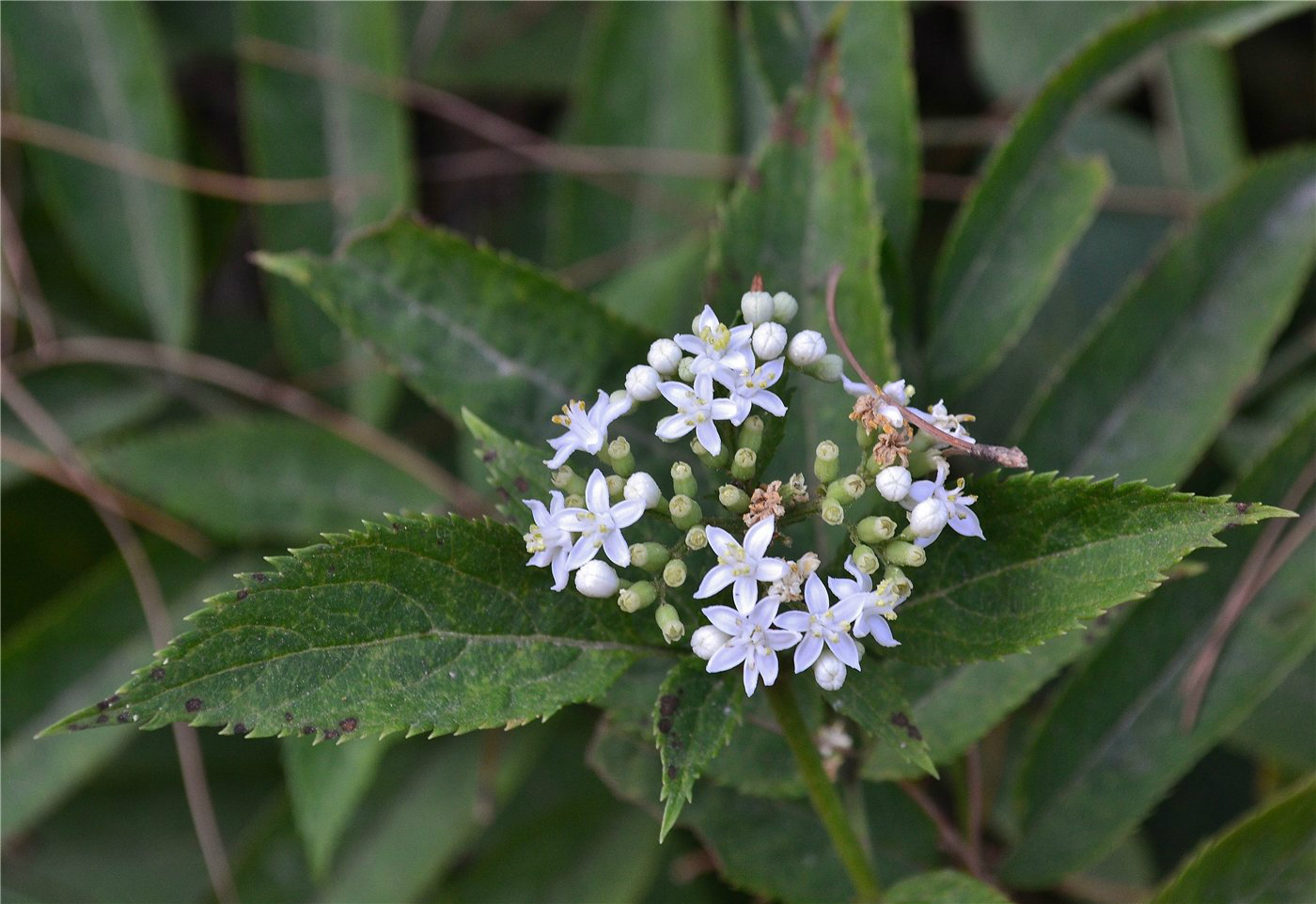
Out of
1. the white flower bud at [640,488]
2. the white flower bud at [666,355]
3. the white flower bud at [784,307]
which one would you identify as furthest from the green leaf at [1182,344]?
the white flower bud at [640,488]

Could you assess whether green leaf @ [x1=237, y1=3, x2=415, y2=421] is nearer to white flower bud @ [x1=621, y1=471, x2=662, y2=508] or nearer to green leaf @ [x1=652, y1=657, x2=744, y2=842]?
white flower bud @ [x1=621, y1=471, x2=662, y2=508]

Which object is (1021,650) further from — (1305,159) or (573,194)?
(573,194)

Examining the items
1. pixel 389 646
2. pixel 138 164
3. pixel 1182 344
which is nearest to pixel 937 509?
pixel 389 646

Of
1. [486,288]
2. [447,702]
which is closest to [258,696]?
[447,702]

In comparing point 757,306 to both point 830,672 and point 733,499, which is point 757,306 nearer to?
point 733,499

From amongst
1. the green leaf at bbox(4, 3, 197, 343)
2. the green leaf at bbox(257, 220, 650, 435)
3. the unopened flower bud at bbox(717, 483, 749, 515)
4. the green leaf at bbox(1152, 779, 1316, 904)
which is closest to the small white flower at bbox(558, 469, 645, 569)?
the unopened flower bud at bbox(717, 483, 749, 515)

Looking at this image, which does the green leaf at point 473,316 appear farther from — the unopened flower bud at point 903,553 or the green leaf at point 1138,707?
the green leaf at point 1138,707
